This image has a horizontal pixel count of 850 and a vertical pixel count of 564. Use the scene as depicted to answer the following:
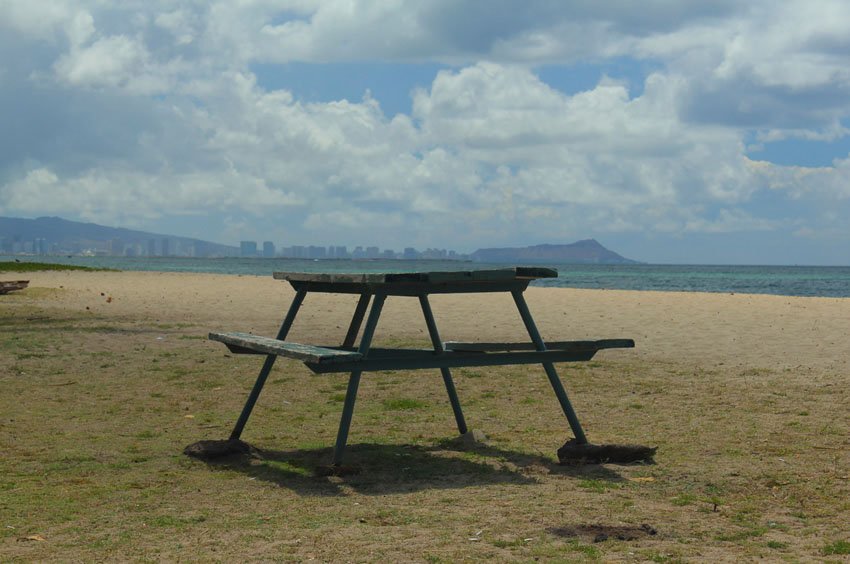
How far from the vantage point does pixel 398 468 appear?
630 centimetres

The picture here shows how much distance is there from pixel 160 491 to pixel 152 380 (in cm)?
468

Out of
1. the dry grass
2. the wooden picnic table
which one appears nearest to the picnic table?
the dry grass

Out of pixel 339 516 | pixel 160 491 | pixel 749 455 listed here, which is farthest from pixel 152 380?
pixel 749 455

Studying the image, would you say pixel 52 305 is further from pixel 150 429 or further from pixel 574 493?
pixel 574 493

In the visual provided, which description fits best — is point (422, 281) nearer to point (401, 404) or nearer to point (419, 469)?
point (419, 469)

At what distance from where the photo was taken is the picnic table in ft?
19.4

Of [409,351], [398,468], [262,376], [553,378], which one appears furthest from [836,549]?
[262,376]

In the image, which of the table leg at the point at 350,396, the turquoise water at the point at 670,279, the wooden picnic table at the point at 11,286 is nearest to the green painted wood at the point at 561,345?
the table leg at the point at 350,396

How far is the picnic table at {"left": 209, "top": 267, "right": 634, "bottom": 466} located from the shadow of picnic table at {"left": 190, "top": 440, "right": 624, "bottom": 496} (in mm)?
263

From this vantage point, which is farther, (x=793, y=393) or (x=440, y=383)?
(x=440, y=383)

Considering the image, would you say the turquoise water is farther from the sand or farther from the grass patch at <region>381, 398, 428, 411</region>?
the grass patch at <region>381, 398, 428, 411</region>

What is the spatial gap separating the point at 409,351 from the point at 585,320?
12.2m

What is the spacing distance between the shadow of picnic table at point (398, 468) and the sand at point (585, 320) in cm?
549

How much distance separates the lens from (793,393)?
913cm
